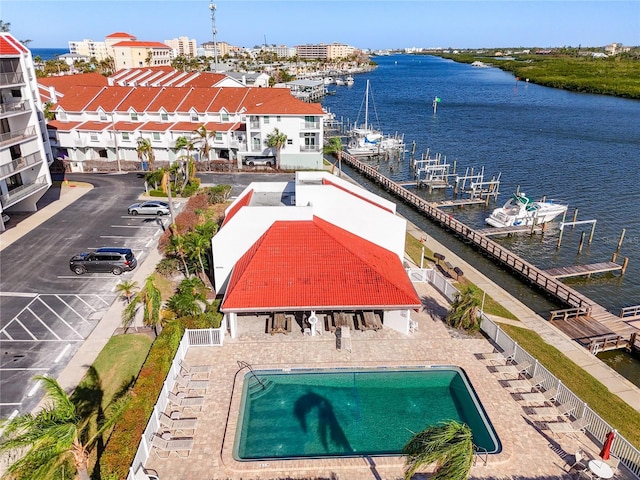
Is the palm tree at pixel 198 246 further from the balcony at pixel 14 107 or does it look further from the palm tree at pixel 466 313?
the balcony at pixel 14 107

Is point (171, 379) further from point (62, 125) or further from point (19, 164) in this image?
point (62, 125)

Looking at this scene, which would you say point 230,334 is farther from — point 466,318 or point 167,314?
point 466,318

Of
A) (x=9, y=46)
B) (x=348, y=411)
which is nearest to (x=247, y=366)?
(x=348, y=411)

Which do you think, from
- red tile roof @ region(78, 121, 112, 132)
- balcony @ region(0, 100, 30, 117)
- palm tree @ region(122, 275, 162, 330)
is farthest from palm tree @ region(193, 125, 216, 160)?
palm tree @ region(122, 275, 162, 330)

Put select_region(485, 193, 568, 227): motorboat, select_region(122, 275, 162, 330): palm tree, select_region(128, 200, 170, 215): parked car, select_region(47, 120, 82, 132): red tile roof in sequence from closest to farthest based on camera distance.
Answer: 1. select_region(122, 275, 162, 330): palm tree
2. select_region(128, 200, 170, 215): parked car
3. select_region(485, 193, 568, 227): motorboat
4. select_region(47, 120, 82, 132): red tile roof

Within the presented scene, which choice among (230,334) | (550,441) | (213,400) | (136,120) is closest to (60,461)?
(213,400)

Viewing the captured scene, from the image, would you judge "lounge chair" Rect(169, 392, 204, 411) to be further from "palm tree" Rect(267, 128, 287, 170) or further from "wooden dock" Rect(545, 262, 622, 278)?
"palm tree" Rect(267, 128, 287, 170)
